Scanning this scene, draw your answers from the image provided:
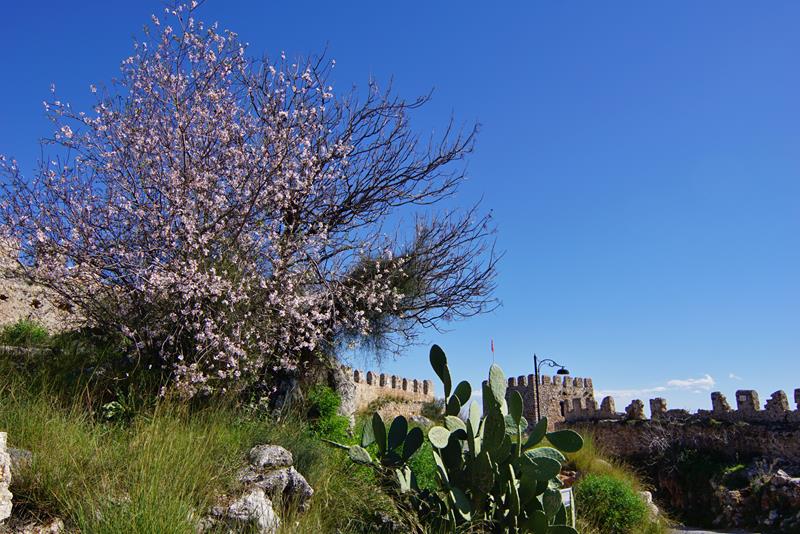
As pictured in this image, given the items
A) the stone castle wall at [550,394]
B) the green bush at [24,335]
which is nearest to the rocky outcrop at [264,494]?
the green bush at [24,335]

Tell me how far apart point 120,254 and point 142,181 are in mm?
1038

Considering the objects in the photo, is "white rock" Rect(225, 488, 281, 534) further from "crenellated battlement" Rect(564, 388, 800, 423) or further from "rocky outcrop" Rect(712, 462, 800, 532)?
"crenellated battlement" Rect(564, 388, 800, 423)

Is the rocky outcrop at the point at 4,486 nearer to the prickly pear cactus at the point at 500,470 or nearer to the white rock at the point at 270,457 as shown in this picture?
the white rock at the point at 270,457

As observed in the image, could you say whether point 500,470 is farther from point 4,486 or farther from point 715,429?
point 715,429

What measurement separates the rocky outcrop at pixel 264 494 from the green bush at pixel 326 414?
14.7 feet

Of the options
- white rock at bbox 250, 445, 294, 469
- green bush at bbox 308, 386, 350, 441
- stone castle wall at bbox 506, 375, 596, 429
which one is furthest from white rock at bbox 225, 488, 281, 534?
stone castle wall at bbox 506, 375, 596, 429

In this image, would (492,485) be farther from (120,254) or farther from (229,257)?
(120,254)

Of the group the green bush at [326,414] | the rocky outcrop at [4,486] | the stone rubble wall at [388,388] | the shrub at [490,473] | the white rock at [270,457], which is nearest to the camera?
the rocky outcrop at [4,486]

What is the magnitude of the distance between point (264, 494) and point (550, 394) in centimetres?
2643

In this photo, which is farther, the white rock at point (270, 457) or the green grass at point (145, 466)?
the white rock at point (270, 457)

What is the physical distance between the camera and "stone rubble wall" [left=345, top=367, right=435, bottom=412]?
24.0 metres

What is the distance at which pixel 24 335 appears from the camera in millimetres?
11188

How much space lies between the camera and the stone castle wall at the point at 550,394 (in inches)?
1146

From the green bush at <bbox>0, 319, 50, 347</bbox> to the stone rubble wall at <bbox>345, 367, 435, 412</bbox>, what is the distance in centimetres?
1247
